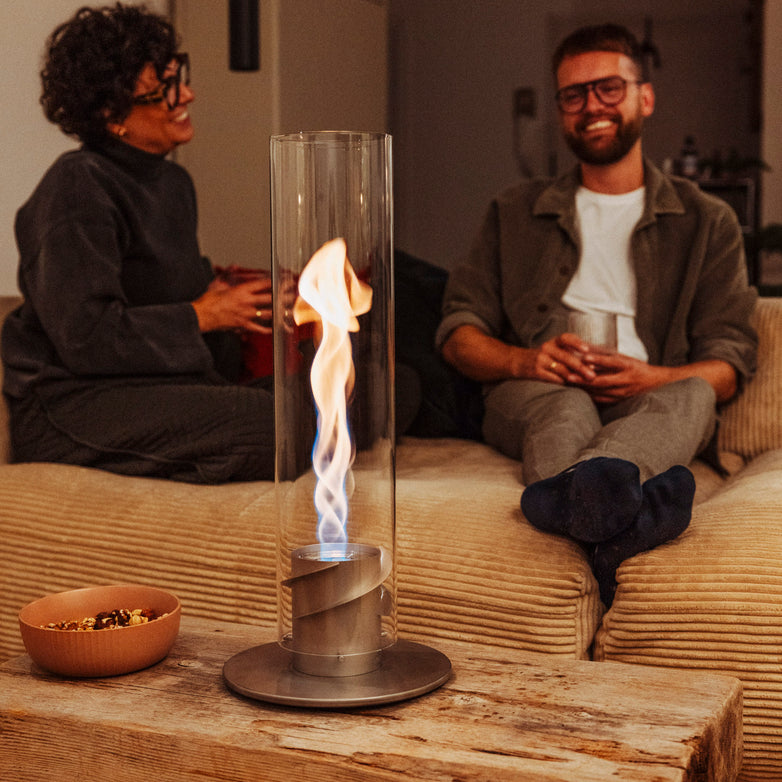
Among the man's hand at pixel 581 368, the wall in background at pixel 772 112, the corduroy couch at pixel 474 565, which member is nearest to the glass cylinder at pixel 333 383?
the corduroy couch at pixel 474 565

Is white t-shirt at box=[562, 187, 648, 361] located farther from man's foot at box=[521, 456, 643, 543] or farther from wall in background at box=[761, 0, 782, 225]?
wall in background at box=[761, 0, 782, 225]

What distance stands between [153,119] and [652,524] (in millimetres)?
1238

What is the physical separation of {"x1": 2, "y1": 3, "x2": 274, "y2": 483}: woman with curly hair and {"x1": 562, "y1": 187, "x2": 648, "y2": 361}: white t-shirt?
2.44 feet

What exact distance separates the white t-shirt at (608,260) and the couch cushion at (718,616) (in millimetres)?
947

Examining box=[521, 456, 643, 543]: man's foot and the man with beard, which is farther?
the man with beard

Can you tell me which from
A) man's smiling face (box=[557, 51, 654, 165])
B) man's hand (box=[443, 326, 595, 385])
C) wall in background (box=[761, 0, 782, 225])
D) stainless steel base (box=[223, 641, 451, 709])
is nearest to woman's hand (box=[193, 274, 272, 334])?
man's hand (box=[443, 326, 595, 385])

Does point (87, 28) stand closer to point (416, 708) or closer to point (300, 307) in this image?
point (300, 307)

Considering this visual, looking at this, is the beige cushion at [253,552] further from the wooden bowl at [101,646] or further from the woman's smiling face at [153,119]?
the woman's smiling face at [153,119]

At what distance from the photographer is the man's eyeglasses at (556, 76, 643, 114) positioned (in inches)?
86.8

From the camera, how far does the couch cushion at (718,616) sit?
1.14 m

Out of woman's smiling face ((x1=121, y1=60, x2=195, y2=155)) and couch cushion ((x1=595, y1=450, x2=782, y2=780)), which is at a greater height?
woman's smiling face ((x1=121, y1=60, x2=195, y2=155))

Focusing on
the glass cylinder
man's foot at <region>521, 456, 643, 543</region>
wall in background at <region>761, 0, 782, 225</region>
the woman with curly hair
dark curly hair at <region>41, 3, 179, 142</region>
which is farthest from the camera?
wall in background at <region>761, 0, 782, 225</region>

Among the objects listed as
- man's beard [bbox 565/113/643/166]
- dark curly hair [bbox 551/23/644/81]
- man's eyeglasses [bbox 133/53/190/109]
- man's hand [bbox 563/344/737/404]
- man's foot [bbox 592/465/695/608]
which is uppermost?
dark curly hair [bbox 551/23/644/81]

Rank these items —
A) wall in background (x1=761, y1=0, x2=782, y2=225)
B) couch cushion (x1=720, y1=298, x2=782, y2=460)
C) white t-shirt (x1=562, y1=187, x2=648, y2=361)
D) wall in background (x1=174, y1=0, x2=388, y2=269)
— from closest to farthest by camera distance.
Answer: couch cushion (x1=720, y1=298, x2=782, y2=460) < white t-shirt (x1=562, y1=187, x2=648, y2=361) < wall in background (x1=174, y1=0, x2=388, y2=269) < wall in background (x1=761, y1=0, x2=782, y2=225)
